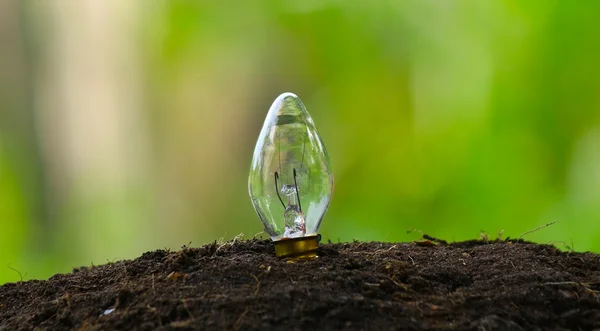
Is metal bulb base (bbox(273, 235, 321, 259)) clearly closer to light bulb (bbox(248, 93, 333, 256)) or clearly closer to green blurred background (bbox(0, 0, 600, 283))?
light bulb (bbox(248, 93, 333, 256))

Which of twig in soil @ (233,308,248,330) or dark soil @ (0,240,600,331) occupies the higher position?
dark soil @ (0,240,600,331)

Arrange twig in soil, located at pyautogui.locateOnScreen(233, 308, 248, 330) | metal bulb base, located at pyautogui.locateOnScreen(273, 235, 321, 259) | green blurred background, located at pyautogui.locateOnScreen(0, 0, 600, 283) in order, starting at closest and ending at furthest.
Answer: twig in soil, located at pyautogui.locateOnScreen(233, 308, 248, 330)
metal bulb base, located at pyautogui.locateOnScreen(273, 235, 321, 259)
green blurred background, located at pyautogui.locateOnScreen(0, 0, 600, 283)

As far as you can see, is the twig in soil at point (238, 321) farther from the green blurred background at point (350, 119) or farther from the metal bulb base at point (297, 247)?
the green blurred background at point (350, 119)

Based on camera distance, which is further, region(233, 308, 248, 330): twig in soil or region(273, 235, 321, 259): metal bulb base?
region(273, 235, 321, 259): metal bulb base

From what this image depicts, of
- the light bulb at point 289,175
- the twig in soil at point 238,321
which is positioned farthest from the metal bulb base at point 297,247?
the twig in soil at point 238,321

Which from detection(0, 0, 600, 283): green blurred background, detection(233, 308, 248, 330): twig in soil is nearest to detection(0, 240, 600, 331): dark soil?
detection(233, 308, 248, 330): twig in soil
